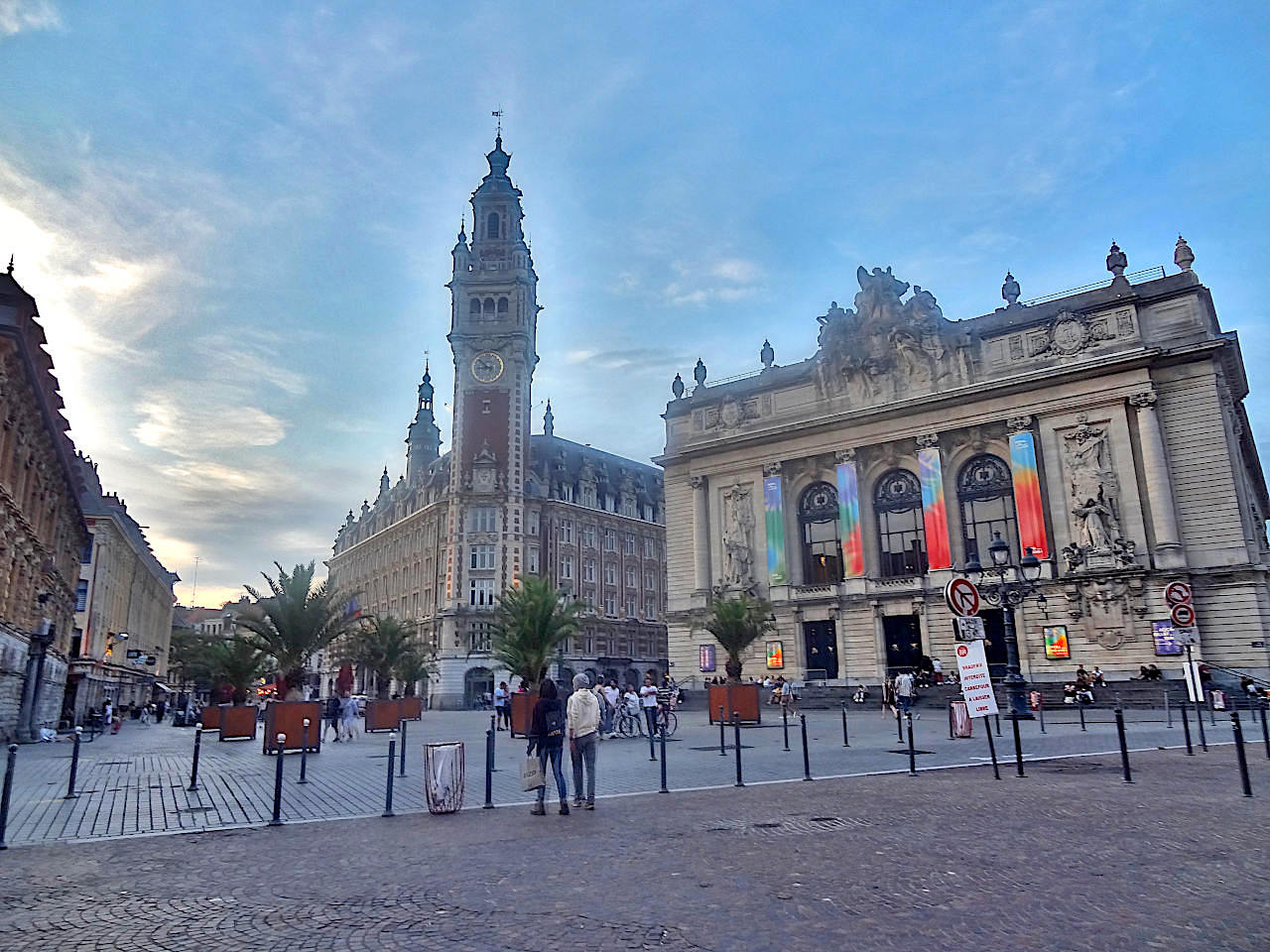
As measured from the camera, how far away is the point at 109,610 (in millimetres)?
60438

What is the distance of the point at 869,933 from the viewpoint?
5.71 meters

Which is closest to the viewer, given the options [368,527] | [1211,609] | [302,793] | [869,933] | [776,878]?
[869,933]

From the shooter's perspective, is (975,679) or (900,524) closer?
(975,679)

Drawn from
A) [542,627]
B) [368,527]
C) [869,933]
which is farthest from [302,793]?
[368,527]

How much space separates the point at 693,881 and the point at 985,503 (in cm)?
4410

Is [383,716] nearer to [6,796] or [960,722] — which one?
[960,722]

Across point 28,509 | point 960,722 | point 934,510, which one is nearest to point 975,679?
point 960,722

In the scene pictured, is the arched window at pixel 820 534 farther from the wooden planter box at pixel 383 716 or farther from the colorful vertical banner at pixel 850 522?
the wooden planter box at pixel 383 716

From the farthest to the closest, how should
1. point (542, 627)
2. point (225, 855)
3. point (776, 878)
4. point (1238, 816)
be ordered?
1. point (542, 627)
2. point (1238, 816)
3. point (225, 855)
4. point (776, 878)

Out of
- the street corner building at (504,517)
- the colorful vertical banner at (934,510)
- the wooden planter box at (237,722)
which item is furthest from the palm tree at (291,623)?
the street corner building at (504,517)

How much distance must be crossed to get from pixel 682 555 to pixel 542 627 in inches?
1083

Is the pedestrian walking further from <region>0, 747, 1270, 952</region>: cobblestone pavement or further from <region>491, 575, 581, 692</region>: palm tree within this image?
<region>491, 575, 581, 692</region>: palm tree

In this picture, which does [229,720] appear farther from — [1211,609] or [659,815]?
[1211,609]

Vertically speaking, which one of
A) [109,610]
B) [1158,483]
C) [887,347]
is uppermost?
[887,347]
